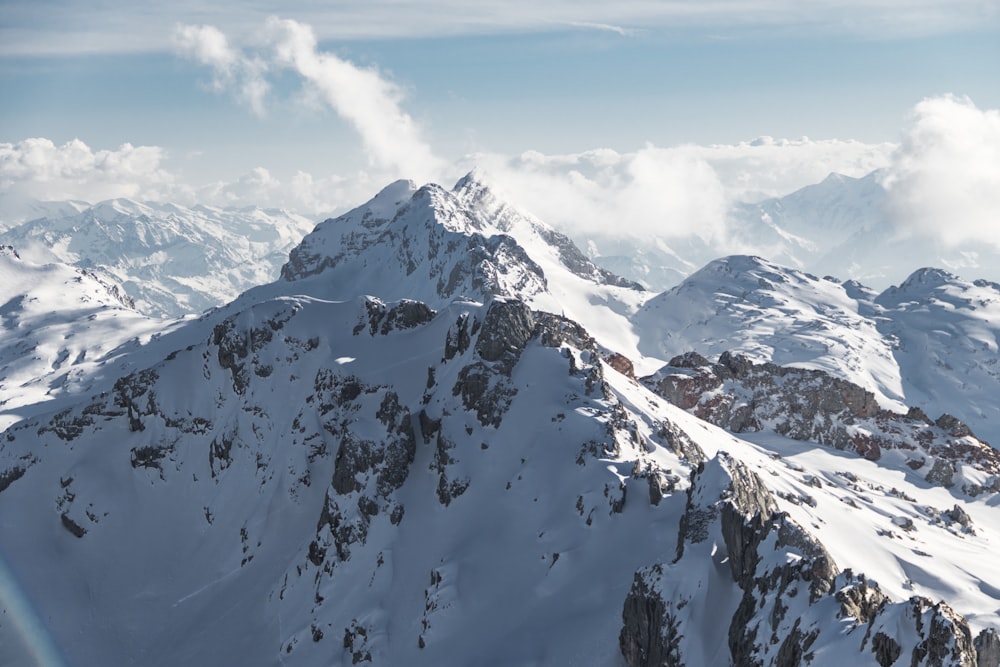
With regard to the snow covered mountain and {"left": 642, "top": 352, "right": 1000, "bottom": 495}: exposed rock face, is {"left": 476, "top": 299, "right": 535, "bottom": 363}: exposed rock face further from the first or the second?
{"left": 642, "top": 352, "right": 1000, "bottom": 495}: exposed rock face

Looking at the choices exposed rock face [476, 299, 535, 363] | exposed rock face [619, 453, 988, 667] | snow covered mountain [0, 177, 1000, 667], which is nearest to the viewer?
exposed rock face [619, 453, 988, 667]

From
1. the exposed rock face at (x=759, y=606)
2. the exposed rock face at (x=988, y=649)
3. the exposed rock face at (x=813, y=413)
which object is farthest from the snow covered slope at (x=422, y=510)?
the exposed rock face at (x=813, y=413)

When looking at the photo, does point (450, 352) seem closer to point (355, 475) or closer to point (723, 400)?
point (355, 475)

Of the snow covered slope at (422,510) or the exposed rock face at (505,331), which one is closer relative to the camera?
the snow covered slope at (422,510)

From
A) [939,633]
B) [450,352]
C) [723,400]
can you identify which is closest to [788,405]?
[723,400]

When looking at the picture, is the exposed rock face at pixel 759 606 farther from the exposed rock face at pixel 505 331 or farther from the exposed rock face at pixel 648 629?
the exposed rock face at pixel 505 331

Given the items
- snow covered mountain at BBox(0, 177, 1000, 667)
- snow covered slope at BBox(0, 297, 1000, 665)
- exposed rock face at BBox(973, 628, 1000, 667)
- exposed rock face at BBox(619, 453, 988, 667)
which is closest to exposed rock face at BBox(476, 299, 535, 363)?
snow covered slope at BBox(0, 297, 1000, 665)

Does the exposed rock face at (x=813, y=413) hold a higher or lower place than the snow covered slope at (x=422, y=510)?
lower
